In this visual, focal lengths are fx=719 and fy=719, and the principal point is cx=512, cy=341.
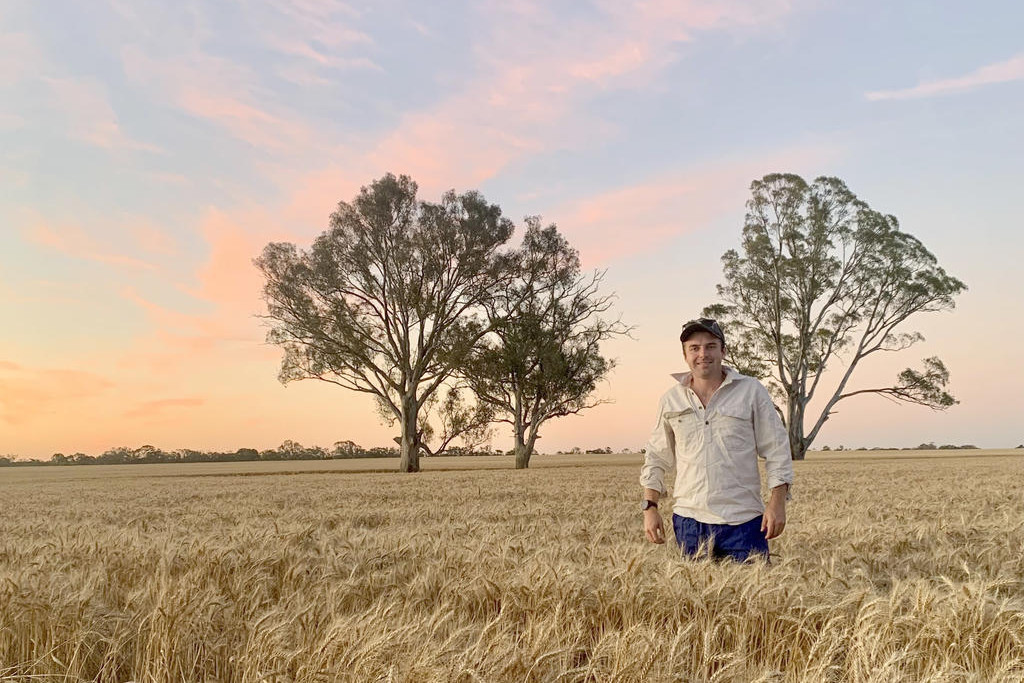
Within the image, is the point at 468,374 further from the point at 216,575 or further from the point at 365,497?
the point at 216,575

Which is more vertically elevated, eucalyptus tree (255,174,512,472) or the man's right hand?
eucalyptus tree (255,174,512,472)

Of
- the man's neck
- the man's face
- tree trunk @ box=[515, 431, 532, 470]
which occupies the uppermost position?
the man's face

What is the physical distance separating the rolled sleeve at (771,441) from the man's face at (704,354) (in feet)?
1.29

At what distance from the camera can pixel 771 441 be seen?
16.9 feet

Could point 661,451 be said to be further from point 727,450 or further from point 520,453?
point 520,453

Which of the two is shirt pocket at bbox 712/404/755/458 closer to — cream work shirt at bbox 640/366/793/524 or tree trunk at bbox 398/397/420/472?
cream work shirt at bbox 640/366/793/524

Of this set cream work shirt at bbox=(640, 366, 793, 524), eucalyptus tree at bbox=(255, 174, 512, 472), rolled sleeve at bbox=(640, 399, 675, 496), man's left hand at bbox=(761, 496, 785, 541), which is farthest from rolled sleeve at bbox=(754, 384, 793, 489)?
eucalyptus tree at bbox=(255, 174, 512, 472)

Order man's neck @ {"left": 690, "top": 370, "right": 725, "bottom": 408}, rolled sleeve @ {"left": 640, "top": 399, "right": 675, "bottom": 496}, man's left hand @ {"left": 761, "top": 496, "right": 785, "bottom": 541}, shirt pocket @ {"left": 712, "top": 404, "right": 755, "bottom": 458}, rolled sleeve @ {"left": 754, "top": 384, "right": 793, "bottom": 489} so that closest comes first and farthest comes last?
1. man's left hand @ {"left": 761, "top": 496, "right": 785, "bottom": 541}
2. rolled sleeve @ {"left": 754, "top": 384, "right": 793, "bottom": 489}
3. shirt pocket @ {"left": 712, "top": 404, "right": 755, "bottom": 458}
4. man's neck @ {"left": 690, "top": 370, "right": 725, "bottom": 408}
5. rolled sleeve @ {"left": 640, "top": 399, "right": 675, "bottom": 496}

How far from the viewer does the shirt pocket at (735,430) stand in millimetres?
5176

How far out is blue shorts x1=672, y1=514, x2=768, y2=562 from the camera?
16.6ft

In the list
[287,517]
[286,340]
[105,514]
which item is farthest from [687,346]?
[286,340]

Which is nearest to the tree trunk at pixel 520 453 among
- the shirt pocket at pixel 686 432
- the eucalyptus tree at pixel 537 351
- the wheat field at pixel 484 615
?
the eucalyptus tree at pixel 537 351

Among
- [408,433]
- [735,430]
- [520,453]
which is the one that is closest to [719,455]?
[735,430]

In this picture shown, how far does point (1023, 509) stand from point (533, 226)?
36041mm
